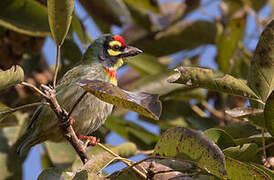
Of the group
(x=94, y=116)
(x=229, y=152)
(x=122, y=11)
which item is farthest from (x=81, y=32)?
(x=229, y=152)

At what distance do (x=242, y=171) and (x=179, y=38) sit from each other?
2.72 m

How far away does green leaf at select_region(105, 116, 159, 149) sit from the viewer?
143 inches

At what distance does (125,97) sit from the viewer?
1.81 meters

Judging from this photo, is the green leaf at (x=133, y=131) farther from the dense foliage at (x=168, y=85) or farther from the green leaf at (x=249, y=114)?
the green leaf at (x=249, y=114)

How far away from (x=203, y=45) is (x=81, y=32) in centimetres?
163

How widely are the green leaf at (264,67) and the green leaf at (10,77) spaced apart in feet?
3.32

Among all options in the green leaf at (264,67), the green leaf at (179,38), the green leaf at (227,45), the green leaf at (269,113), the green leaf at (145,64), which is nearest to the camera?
the green leaf at (269,113)

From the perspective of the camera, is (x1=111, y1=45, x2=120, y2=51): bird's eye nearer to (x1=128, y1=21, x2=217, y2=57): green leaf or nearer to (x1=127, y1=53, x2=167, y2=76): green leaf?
(x1=127, y1=53, x2=167, y2=76): green leaf

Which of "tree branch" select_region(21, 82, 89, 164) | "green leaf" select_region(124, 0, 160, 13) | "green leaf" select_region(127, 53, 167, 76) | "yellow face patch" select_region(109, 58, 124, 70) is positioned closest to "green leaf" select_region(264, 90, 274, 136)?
"tree branch" select_region(21, 82, 89, 164)

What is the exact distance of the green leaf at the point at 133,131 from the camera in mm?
3621

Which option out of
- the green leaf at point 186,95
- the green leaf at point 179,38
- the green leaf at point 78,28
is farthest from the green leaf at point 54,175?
the green leaf at point 179,38

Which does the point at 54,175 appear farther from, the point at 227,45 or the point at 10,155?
the point at 227,45

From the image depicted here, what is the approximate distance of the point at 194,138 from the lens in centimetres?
182

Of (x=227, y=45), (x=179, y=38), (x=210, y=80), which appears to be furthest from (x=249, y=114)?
(x=179, y=38)
